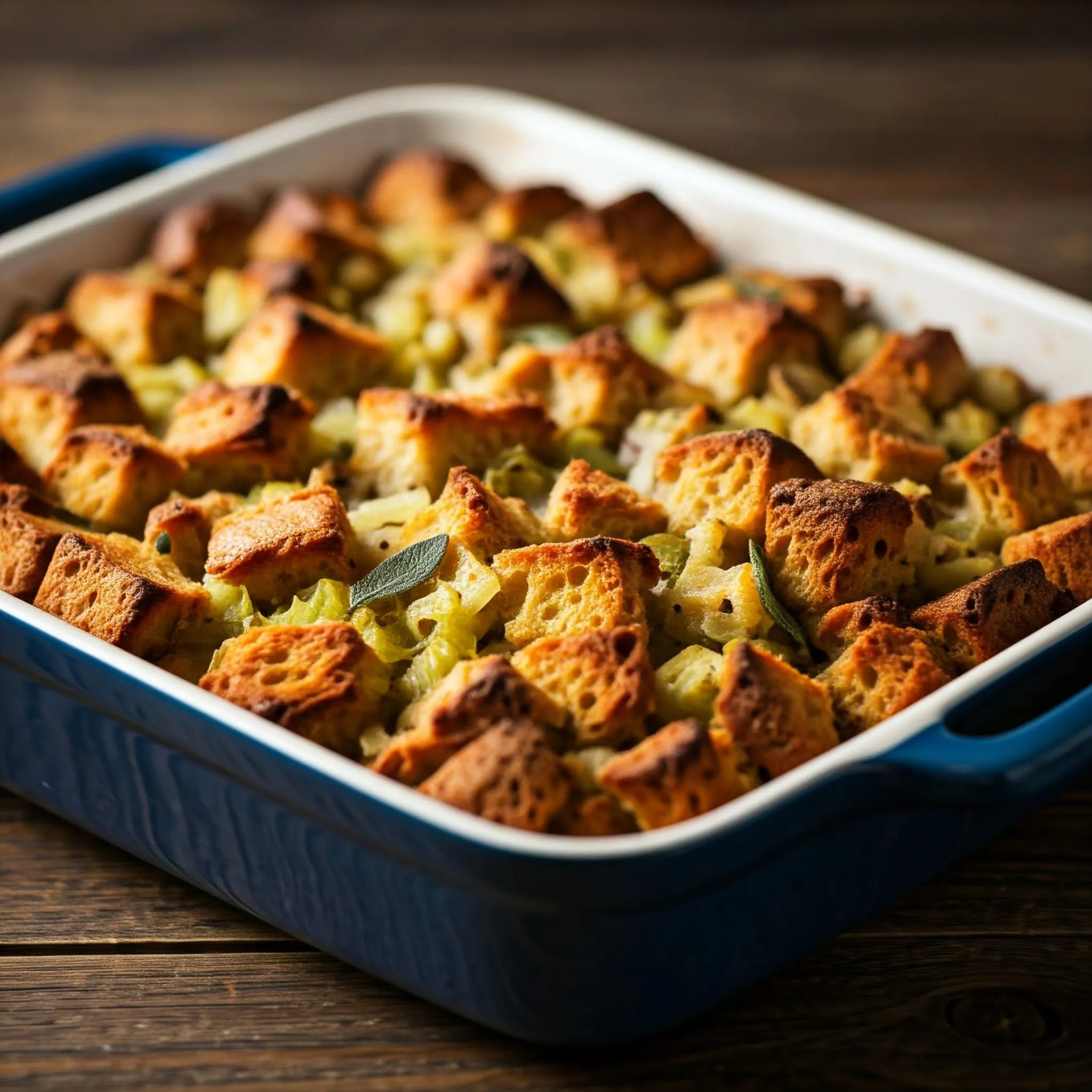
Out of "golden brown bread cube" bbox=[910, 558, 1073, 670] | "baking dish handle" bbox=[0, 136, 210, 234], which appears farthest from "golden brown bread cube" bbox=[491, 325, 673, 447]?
"baking dish handle" bbox=[0, 136, 210, 234]

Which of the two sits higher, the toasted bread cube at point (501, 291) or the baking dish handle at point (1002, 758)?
the toasted bread cube at point (501, 291)

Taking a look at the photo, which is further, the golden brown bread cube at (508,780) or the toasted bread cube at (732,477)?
the toasted bread cube at (732,477)

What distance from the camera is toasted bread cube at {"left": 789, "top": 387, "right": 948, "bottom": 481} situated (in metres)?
2.79

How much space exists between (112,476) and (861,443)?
1.09m

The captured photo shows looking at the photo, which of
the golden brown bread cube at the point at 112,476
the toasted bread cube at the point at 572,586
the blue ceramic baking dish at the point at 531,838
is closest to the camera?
the blue ceramic baking dish at the point at 531,838

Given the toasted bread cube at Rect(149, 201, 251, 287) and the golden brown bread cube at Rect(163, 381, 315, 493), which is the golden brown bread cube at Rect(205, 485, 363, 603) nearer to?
the golden brown bread cube at Rect(163, 381, 315, 493)

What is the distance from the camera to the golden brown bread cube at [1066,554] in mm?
2592

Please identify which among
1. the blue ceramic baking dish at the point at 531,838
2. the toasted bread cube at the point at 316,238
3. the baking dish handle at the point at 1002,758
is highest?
the toasted bread cube at the point at 316,238

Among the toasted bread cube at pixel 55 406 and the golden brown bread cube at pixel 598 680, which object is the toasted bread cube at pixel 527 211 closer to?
the toasted bread cube at pixel 55 406

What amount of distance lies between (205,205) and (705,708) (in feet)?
5.52

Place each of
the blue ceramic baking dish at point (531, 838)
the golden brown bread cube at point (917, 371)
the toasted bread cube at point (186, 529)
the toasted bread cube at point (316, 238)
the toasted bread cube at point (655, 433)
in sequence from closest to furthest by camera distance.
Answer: the blue ceramic baking dish at point (531, 838) → the toasted bread cube at point (186, 529) → the toasted bread cube at point (655, 433) → the golden brown bread cube at point (917, 371) → the toasted bread cube at point (316, 238)

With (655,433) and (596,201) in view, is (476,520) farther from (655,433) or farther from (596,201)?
(596,201)

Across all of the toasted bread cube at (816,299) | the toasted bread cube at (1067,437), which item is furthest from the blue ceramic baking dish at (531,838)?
the toasted bread cube at (816,299)

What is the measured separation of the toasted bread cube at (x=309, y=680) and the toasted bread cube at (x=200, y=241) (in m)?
1.26
